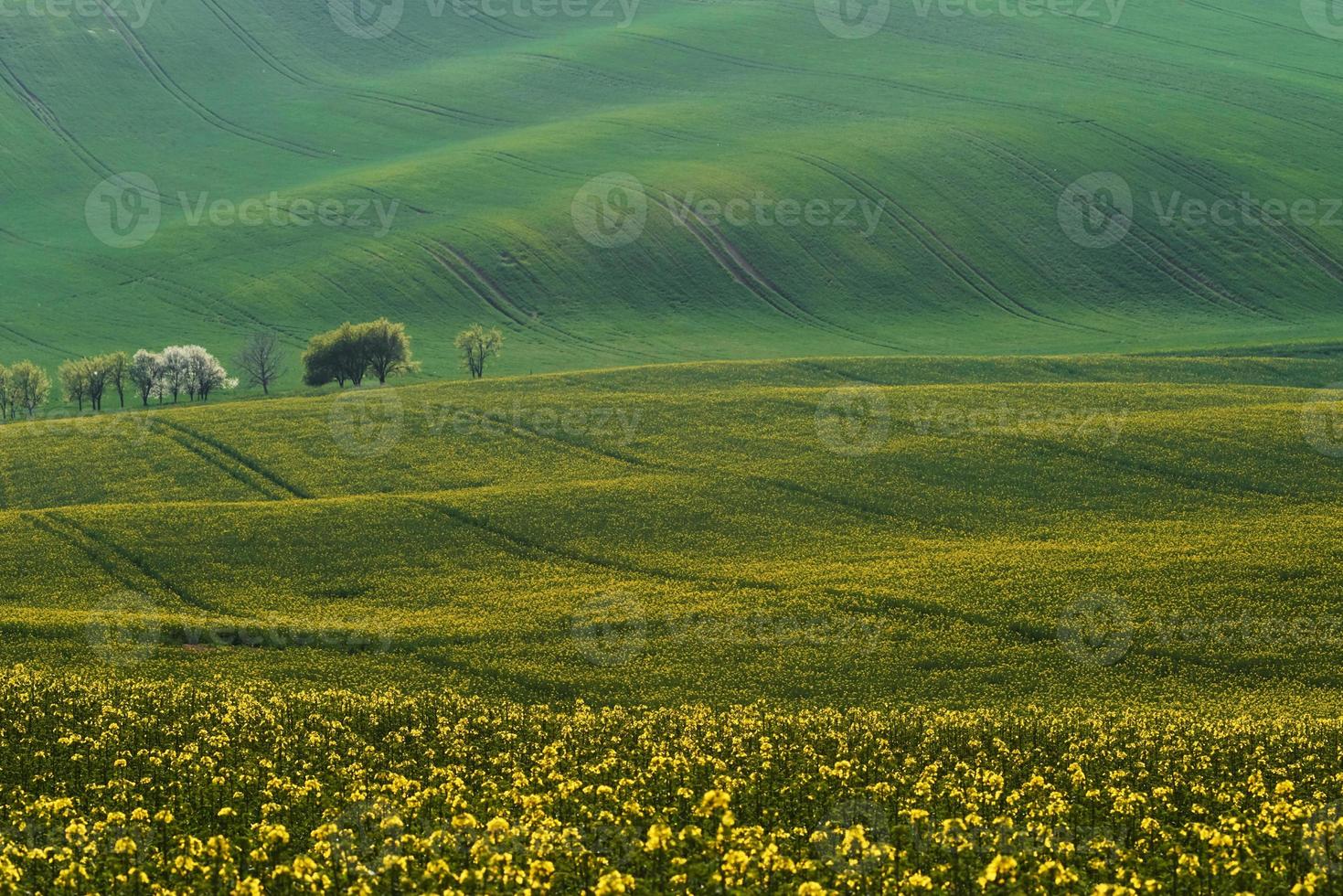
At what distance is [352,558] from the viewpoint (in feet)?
196

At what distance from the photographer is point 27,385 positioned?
375 ft

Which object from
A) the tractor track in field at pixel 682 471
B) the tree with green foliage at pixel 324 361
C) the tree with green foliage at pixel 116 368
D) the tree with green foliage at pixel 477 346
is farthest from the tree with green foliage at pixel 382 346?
the tractor track in field at pixel 682 471

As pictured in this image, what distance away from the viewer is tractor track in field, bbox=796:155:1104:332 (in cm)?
13838

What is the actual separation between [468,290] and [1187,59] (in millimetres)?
128914

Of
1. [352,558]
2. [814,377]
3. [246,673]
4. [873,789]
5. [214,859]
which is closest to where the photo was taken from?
[214,859]

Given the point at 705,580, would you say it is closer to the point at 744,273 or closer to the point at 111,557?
the point at 111,557

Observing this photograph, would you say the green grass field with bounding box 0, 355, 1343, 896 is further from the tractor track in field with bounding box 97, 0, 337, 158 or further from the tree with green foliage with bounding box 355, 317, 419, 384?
the tractor track in field with bounding box 97, 0, 337, 158

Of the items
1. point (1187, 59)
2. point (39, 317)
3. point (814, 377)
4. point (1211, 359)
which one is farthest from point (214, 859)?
point (1187, 59)

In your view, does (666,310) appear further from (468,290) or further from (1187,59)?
(1187,59)

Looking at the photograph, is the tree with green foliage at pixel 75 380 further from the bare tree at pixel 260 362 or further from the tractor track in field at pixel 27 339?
the tractor track in field at pixel 27 339

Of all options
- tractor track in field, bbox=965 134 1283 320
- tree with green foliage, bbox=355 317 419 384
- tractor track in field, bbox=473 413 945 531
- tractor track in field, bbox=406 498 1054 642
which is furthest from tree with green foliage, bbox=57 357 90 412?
tractor track in field, bbox=965 134 1283 320

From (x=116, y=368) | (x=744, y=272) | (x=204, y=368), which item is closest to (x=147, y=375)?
(x=116, y=368)

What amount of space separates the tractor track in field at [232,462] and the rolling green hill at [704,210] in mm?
43975

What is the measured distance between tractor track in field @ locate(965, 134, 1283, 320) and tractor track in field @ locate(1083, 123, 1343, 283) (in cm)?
1304
